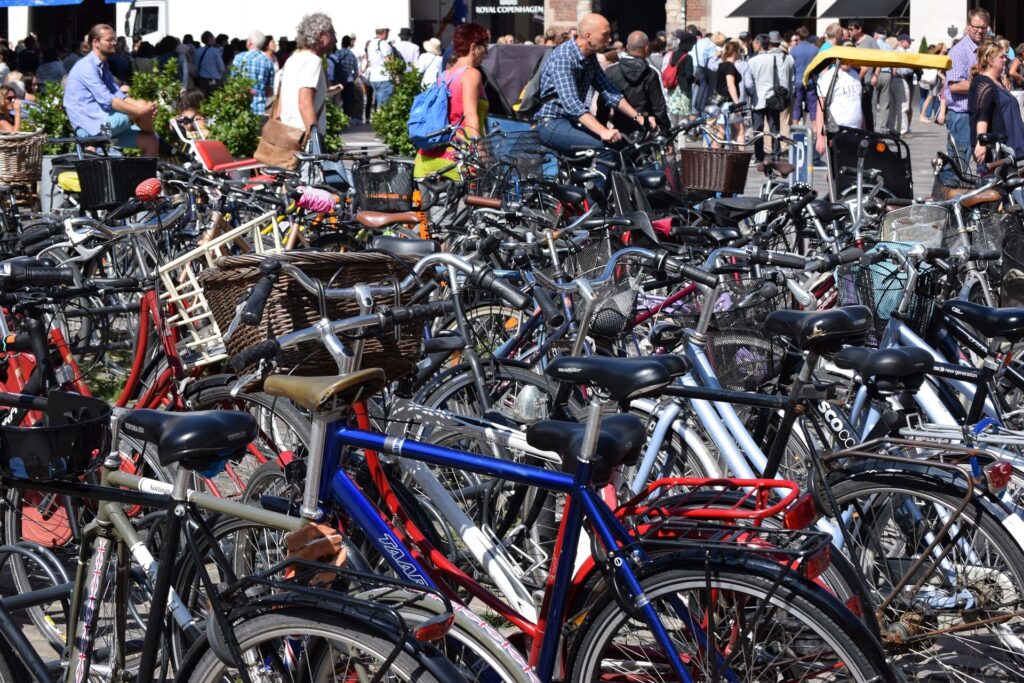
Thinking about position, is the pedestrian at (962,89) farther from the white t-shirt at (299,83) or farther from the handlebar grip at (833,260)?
the handlebar grip at (833,260)

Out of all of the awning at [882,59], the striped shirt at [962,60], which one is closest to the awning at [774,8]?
the striped shirt at [962,60]

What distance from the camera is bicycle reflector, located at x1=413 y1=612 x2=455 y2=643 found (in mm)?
2336

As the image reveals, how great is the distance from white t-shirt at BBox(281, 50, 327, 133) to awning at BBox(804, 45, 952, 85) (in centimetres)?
348

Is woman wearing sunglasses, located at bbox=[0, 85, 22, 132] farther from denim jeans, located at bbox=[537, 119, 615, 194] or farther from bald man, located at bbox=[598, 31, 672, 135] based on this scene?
denim jeans, located at bbox=[537, 119, 615, 194]

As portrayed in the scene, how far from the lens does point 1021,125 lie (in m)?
9.80

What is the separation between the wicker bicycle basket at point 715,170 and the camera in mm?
7918

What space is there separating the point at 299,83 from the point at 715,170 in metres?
3.09

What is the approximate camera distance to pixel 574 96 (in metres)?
9.05

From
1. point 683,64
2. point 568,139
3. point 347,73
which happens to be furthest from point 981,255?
point 347,73

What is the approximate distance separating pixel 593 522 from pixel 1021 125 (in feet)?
27.0

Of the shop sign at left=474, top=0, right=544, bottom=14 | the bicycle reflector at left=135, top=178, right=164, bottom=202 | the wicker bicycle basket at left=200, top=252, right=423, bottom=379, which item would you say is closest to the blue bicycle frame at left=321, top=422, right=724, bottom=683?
the wicker bicycle basket at left=200, top=252, right=423, bottom=379

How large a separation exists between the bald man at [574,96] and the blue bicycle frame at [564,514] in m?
6.31

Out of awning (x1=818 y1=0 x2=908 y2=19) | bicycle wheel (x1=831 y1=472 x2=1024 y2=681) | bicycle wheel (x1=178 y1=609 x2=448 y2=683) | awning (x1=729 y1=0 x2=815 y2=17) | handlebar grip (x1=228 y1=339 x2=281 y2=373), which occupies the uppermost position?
awning (x1=729 y1=0 x2=815 y2=17)

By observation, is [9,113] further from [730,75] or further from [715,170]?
[730,75]
